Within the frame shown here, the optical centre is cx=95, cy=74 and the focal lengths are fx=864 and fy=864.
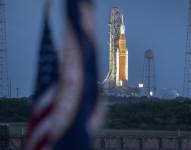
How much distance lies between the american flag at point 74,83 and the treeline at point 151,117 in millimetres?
59612

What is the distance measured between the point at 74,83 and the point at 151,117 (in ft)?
228

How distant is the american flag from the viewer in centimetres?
777

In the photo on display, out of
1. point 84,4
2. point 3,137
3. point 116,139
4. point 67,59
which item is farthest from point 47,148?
point 116,139

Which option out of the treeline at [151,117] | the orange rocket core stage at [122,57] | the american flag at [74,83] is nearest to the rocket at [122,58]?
the orange rocket core stage at [122,57]

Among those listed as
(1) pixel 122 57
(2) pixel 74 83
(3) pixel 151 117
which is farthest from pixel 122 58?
(2) pixel 74 83

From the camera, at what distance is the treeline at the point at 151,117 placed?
7219 cm

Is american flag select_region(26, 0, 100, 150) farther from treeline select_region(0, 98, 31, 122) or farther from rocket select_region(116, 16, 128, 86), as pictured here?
rocket select_region(116, 16, 128, 86)

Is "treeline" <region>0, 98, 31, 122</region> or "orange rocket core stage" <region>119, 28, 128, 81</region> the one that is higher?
"orange rocket core stage" <region>119, 28, 128, 81</region>

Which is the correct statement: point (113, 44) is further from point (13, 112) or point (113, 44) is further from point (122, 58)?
point (13, 112)

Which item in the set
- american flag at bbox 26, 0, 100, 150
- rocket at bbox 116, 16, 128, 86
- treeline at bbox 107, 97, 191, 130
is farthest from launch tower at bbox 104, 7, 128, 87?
american flag at bbox 26, 0, 100, 150

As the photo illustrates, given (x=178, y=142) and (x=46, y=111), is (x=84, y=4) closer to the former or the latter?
(x=46, y=111)

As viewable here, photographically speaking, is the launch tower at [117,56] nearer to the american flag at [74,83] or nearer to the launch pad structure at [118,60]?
the launch pad structure at [118,60]

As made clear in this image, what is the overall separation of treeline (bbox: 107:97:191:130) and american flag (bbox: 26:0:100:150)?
59.6m

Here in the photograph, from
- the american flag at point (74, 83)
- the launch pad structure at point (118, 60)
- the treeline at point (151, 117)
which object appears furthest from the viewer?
the launch pad structure at point (118, 60)
